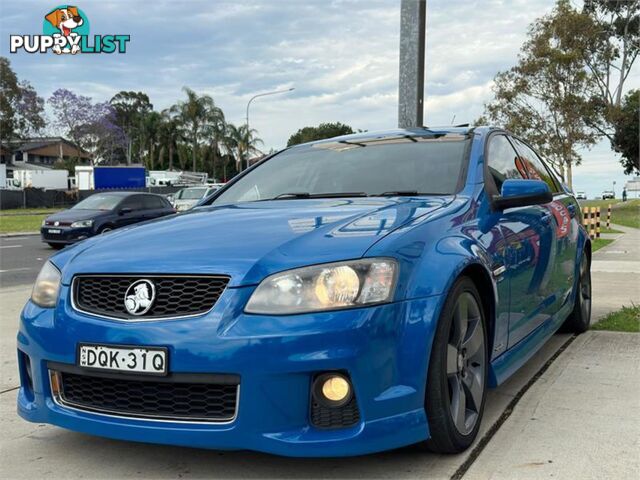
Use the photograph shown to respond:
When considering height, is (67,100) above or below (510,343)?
above

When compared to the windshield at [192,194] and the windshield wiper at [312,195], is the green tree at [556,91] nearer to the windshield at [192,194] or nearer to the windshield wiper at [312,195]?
the windshield at [192,194]

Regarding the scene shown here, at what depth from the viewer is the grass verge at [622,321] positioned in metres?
5.52

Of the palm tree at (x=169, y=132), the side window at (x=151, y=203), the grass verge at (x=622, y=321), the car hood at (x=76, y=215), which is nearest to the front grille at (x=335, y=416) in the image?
the grass verge at (x=622, y=321)

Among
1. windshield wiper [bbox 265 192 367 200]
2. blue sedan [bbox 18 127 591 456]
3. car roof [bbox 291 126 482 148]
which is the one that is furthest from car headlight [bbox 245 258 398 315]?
car roof [bbox 291 126 482 148]

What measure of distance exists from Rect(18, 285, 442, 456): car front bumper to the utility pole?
529 cm

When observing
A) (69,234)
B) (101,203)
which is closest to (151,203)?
(101,203)

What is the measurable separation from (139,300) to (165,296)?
11 cm

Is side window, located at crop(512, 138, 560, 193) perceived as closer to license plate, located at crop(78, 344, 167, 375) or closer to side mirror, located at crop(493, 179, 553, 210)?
side mirror, located at crop(493, 179, 553, 210)

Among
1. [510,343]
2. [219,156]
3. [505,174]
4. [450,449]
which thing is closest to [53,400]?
[450,449]

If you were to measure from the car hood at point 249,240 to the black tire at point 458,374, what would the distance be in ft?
1.39

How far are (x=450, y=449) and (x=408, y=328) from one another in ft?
2.04

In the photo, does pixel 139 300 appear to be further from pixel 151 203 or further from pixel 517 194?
pixel 151 203

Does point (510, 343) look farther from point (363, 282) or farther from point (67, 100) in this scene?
point (67, 100)

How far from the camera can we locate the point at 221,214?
339 cm
